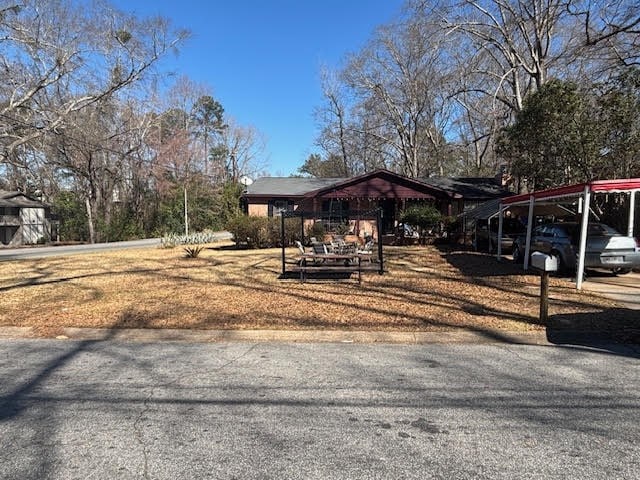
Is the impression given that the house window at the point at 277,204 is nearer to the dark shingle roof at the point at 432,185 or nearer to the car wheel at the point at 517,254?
the dark shingle roof at the point at 432,185

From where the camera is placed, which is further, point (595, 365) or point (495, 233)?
point (495, 233)

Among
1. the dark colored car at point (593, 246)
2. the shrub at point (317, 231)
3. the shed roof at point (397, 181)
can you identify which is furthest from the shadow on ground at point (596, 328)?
the shed roof at point (397, 181)

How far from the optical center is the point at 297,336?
6461 millimetres

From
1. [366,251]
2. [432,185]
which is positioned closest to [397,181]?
[432,185]

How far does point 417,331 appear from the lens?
653cm

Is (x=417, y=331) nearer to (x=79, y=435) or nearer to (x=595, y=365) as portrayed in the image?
(x=595, y=365)

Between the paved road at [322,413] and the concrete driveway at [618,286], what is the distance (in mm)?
3353

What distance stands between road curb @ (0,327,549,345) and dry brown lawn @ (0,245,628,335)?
23 centimetres

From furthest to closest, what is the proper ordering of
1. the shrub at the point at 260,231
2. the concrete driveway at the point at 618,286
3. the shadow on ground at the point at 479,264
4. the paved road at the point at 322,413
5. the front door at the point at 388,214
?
the front door at the point at 388,214 < the shrub at the point at 260,231 < the shadow on ground at the point at 479,264 < the concrete driveway at the point at 618,286 < the paved road at the point at 322,413

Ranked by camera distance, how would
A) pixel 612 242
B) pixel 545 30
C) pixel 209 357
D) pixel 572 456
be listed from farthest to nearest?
pixel 545 30
pixel 612 242
pixel 209 357
pixel 572 456

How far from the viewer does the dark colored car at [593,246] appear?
1043 cm

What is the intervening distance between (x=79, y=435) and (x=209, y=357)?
7.11 ft

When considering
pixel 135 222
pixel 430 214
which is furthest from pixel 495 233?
pixel 135 222

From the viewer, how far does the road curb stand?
6219 millimetres
